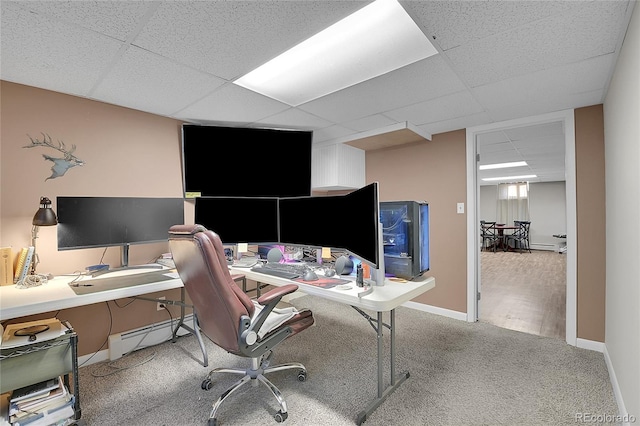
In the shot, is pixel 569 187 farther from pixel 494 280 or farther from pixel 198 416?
pixel 198 416

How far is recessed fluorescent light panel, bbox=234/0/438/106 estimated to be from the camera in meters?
1.59

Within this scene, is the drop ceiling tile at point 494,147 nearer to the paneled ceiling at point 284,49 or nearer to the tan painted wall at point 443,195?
the tan painted wall at point 443,195

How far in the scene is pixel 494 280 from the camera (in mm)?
5246

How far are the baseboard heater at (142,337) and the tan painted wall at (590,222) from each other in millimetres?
3857

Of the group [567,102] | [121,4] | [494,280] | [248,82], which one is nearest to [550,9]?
[567,102]

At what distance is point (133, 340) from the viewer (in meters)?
2.49

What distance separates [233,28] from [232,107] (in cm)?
118

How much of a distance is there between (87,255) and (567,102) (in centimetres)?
447

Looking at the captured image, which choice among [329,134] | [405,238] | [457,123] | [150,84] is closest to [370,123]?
[329,134]

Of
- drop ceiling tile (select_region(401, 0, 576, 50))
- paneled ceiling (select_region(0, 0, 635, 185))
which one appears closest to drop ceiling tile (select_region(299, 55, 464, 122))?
paneled ceiling (select_region(0, 0, 635, 185))

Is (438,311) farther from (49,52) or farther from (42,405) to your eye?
(49,52)

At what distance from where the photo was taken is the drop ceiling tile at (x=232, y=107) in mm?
2365

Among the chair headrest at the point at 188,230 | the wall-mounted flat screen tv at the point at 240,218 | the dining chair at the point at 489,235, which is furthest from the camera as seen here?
the dining chair at the point at 489,235

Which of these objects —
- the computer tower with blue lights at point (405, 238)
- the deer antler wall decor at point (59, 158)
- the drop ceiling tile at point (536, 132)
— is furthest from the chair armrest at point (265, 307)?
the drop ceiling tile at point (536, 132)
